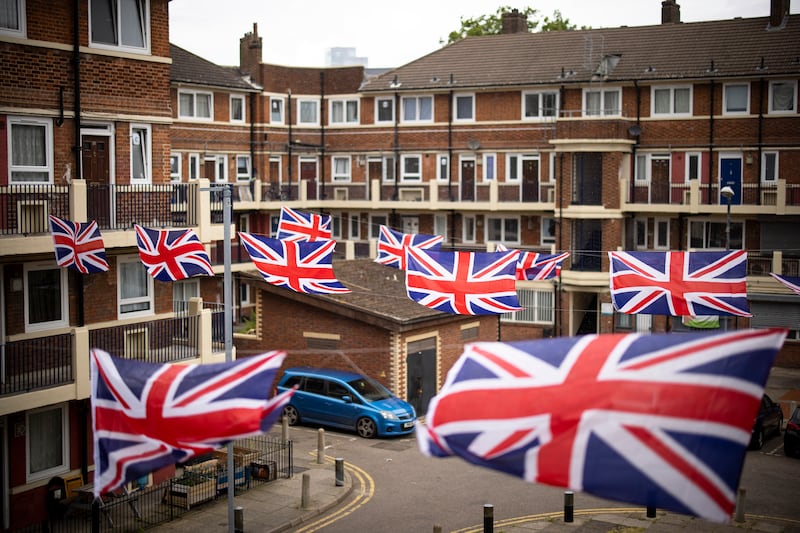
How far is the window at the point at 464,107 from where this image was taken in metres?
49.5

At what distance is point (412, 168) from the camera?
51.7m

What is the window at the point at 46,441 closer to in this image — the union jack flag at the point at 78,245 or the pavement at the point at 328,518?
the pavement at the point at 328,518

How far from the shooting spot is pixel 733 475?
9.78 metres

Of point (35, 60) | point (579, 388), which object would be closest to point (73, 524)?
point (35, 60)

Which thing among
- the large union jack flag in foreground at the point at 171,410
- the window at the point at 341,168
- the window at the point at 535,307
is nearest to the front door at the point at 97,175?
the large union jack flag in foreground at the point at 171,410

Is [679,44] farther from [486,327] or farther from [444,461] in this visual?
[444,461]

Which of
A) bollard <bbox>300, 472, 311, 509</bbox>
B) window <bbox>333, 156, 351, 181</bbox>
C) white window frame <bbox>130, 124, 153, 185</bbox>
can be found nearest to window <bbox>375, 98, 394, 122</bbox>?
window <bbox>333, 156, 351, 181</bbox>

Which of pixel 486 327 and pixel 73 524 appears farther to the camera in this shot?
pixel 486 327

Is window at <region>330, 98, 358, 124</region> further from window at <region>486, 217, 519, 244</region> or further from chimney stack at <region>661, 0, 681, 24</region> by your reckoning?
chimney stack at <region>661, 0, 681, 24</region>

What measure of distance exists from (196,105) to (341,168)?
956cm

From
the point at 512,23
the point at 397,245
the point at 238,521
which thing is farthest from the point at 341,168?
the point at 238,521

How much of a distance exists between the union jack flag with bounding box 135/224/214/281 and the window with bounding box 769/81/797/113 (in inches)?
1211

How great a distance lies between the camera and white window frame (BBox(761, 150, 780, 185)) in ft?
141

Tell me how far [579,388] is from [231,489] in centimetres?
870
